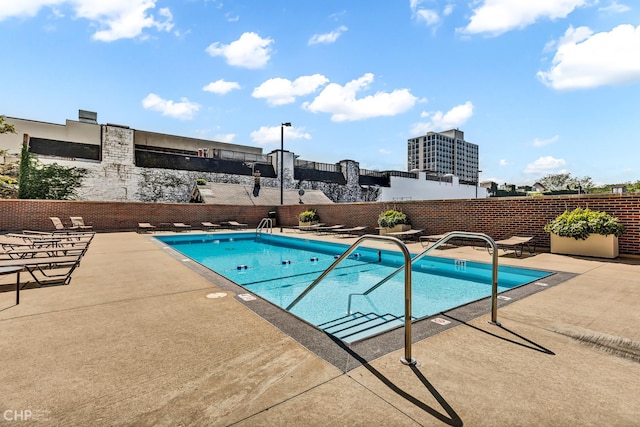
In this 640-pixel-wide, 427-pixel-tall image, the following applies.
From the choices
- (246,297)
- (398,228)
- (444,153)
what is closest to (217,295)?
(246,297)

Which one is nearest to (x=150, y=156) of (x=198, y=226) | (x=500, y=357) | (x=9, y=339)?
(x=198, y=226)

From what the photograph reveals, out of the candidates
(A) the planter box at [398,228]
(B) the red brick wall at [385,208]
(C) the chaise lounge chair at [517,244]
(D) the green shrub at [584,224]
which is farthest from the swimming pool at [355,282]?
(B) the red brick wall at [385,208]

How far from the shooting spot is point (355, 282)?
6.84 metres

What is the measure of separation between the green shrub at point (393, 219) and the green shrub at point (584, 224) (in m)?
5.30

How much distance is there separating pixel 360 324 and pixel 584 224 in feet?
23.2

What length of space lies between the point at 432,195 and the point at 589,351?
1907 inches

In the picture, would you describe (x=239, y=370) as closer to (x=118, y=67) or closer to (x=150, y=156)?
(x=118, y=67)

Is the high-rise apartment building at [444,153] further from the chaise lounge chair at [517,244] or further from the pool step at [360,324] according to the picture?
the pool step at [360,324]

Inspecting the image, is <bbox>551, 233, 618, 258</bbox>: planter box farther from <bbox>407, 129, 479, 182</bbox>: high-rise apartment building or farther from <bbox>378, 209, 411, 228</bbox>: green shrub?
<bbox>407, 129, 479, 182</bbox>: high-rise apartment building

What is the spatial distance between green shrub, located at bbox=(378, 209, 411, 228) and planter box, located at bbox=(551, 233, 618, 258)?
5.39 meters

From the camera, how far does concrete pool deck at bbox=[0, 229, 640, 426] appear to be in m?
1.73

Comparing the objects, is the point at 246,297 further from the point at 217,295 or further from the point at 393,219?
the point at 393,219

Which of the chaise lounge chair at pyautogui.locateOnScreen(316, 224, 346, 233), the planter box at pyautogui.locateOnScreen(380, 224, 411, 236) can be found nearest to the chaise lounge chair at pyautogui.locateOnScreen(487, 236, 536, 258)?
the planter box at pyautogui.locateOnScreen(380, 224, 411, 236)

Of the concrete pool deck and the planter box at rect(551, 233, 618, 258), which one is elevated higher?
the planter box at rect(551, 233, 618, 258)
